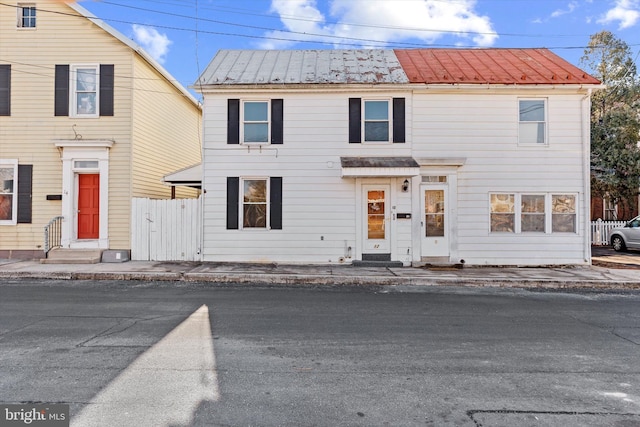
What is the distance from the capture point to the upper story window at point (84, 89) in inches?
508

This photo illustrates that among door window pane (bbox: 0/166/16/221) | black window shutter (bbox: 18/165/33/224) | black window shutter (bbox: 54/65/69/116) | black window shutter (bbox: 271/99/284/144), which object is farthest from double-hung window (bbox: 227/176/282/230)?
door window pane (bbox: 0/166/16/221)

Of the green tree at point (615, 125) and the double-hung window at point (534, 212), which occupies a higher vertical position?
the green tree at point (615, 125)

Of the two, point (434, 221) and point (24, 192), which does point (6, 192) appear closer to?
point (24, 192)

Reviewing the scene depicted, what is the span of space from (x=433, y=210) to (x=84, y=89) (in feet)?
39.3

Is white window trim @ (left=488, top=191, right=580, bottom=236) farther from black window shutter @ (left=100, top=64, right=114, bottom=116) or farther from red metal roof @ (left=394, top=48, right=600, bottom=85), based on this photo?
black window shutter @ (left=100, top=64, right=114, bottom=116)

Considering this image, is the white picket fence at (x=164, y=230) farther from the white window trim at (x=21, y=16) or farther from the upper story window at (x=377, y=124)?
the white window trim at (x=21, y=16)

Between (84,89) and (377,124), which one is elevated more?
(84,89)

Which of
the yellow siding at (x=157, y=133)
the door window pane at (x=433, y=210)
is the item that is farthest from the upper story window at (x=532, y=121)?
the yellow siding at (x=157, y=133)

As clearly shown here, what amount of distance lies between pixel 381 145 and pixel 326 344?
27.8 feet

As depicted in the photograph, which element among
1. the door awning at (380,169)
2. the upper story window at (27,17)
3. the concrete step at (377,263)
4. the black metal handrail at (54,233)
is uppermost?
the upper story window at (27,17)

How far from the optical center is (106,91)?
1294 centimetres

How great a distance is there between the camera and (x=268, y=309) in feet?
23.4

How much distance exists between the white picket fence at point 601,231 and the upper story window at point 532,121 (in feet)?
28.0

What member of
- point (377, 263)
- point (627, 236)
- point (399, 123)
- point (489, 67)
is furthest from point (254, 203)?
point (627, 236)
